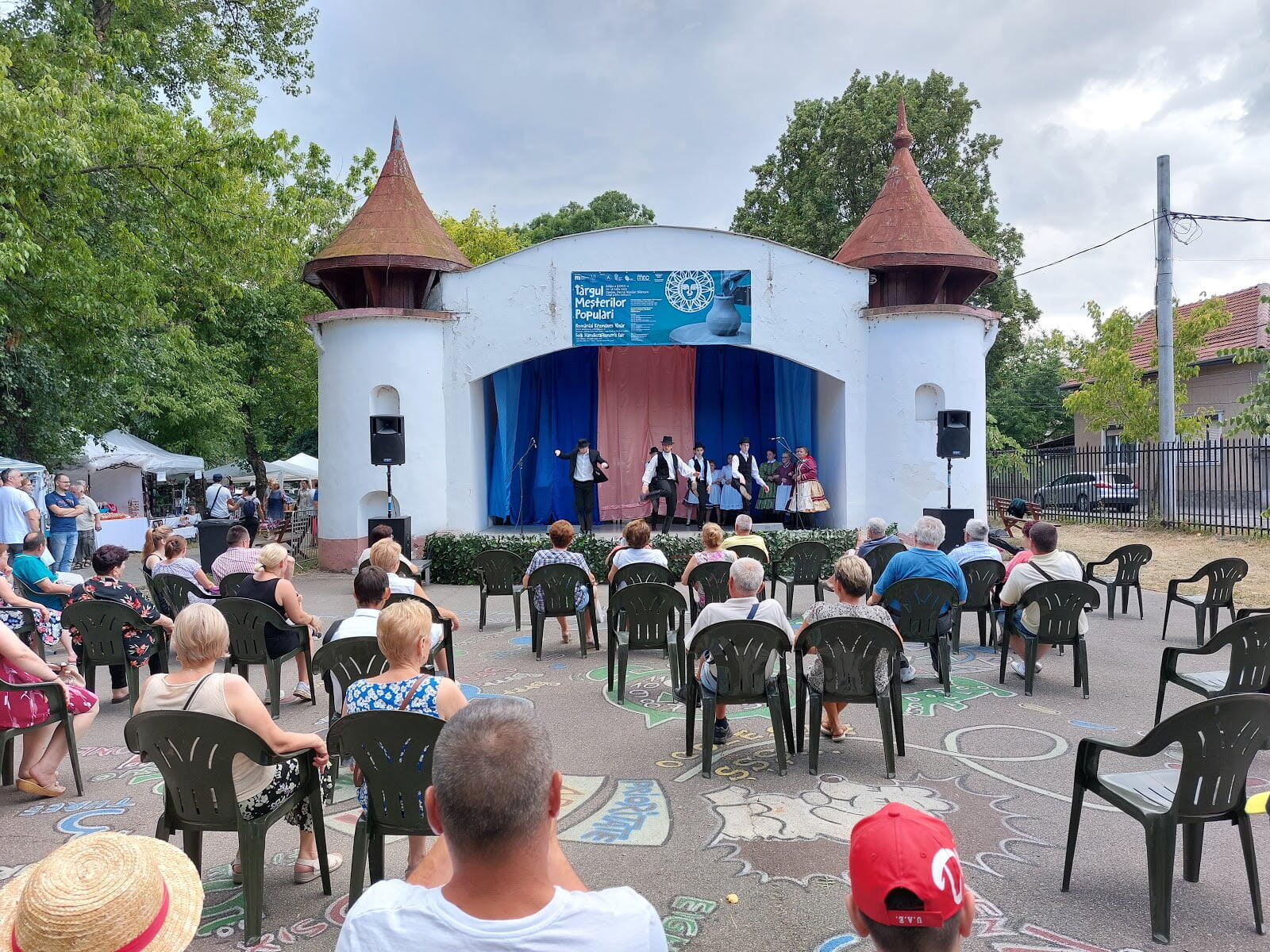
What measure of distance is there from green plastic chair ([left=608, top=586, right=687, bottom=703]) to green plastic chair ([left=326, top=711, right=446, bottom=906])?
326cm

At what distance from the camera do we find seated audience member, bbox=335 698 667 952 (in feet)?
4.96

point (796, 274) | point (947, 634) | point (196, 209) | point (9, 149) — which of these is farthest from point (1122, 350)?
point (9, 149)

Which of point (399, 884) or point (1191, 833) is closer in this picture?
point (399, 884)

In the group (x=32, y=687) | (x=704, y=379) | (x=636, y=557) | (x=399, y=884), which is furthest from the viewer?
(x=704, y=379)

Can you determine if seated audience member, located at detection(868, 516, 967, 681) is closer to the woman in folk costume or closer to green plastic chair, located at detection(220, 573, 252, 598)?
green plastic chair, located at detection(220, 573, 252, 598)

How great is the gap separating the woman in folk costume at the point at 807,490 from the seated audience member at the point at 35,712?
1145 centimetres

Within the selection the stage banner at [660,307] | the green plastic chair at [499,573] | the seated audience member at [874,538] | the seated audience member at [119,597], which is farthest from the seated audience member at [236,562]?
the stage banner at [660,307]

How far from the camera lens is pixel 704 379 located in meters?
17.8

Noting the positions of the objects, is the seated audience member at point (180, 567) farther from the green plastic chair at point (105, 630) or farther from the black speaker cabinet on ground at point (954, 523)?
the black speaker cabinet on ground at point (954, 523)

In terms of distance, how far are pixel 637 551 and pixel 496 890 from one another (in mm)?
5987

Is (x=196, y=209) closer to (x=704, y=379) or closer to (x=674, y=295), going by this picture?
(x=674, y=295)

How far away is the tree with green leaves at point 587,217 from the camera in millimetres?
40156

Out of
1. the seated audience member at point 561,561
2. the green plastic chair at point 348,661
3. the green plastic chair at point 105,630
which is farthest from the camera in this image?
the seated audience member at point 561,561

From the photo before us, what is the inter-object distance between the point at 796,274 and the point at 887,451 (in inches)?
131
